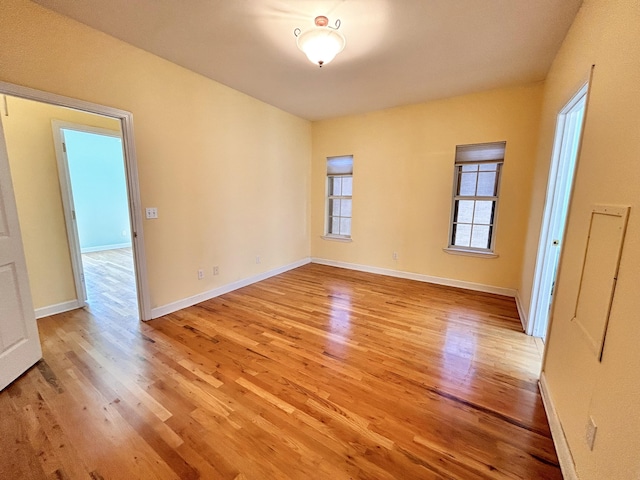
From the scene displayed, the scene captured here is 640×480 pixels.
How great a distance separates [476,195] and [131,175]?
4.30 m

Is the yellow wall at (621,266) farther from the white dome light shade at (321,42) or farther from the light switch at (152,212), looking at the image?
the light switch at (152,212)

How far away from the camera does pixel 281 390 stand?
5.96 ft

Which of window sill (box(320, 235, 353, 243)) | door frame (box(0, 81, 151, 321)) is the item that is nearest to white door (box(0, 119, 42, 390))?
door frame (box(0, 81, 151, 321))

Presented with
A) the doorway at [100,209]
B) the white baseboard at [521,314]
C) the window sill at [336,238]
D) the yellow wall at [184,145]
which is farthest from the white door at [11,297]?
the white baseboard at [521,314]

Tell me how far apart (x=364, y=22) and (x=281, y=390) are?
2.86 metres

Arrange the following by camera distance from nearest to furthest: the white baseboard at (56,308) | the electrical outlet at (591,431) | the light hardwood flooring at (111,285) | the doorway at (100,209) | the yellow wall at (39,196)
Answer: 1. the electrical outlet at (591,431)
2. the yellow wall at (39,196)
3. the white baseboard at (56,308)
4. the light hardwood flooring at (111,285)
5. the doorway at (100,209)

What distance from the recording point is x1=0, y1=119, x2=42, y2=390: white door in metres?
1.78

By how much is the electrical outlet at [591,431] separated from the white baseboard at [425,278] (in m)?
2.82

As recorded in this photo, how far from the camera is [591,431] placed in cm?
112

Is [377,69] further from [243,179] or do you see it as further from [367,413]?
[367,413]

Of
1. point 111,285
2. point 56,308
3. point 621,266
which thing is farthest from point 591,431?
point 111,285

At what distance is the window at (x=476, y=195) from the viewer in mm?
3627

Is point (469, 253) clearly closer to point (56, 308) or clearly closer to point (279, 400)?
point (279, 400)

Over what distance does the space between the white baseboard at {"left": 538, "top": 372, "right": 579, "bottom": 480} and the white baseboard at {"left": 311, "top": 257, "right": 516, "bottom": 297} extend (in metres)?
2.09
